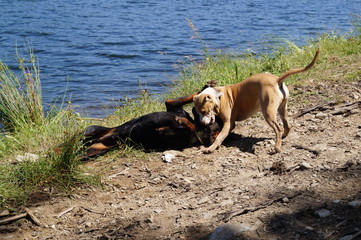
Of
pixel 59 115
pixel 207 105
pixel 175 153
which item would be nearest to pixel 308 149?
pixel 207 105

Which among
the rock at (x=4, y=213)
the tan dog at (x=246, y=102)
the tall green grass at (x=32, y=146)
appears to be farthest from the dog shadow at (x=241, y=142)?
the rock at (x=4, y=213)

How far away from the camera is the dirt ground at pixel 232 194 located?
3.58 m

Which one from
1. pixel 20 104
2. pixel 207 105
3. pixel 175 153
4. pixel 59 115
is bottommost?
pixel 59 115

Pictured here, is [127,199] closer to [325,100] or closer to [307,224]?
[307,224]

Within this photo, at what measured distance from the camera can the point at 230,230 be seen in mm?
3482

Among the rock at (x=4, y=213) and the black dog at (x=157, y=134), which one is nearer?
the rock at (x=4, y=213)

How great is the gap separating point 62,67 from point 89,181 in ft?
26.8

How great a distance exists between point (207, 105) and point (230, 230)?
2.67 metres

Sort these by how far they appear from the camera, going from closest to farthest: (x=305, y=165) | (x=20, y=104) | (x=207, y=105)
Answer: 1. (x=305, y=165)
2. (x=207, y=105)
3. (x=20, y=104)

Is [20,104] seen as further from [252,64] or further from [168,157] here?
[252,64]

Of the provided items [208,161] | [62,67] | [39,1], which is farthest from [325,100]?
[39,1]

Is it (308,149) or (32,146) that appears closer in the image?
(308,149)

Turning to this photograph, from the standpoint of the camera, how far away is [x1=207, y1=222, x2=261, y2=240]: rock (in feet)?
11.3

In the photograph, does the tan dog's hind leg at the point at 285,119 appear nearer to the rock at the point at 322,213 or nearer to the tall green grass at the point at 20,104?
the rock at the point at 322,213
